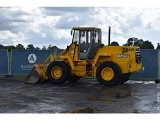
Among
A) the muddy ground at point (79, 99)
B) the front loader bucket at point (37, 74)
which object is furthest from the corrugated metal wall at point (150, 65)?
the front loader bucket at point (37, 74)

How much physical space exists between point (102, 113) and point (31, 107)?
2210mm

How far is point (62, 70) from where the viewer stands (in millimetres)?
17062

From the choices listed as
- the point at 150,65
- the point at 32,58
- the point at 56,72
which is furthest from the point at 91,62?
the point at 32,58

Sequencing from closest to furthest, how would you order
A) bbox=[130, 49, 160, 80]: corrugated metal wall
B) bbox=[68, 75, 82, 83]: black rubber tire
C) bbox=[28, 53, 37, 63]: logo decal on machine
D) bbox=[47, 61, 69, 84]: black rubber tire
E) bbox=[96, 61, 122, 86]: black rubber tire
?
bbox=[96, 61, 122, 86]: black rubber tire → bbox=[47, 61, 69, 84]: black rubber tire → bbox=[68, 75, 82, 83]: black rubber tire → bbox=[130, 49, 160, 80]: corrugated metal wall → bbox=[28, 53, 37, 63]: logo decal on machine

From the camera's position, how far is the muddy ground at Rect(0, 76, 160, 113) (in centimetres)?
1030

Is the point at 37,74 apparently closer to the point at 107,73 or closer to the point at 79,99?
the point at 107,73

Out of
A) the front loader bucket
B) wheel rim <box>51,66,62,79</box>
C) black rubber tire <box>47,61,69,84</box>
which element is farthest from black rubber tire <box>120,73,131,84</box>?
the front loader bucket

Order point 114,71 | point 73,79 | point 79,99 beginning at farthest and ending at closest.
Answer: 1. point 73,79
2. point 114,71
3. point 79,99

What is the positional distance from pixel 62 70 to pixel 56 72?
0.44m

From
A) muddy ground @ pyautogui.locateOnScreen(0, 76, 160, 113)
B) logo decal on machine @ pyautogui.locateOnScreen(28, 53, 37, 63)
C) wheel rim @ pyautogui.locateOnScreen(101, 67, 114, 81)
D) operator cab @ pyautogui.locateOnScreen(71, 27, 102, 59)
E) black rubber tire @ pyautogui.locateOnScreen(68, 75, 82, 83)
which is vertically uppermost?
operator cab @ pyautogui.locateOnScreen(71, 27, 102, 59)

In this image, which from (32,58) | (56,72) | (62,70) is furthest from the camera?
(32,58)

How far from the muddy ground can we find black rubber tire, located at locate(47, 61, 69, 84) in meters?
0.71

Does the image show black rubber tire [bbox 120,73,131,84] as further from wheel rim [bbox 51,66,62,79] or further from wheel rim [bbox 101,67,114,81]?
wheel rim [bbox 51,66,62,79]

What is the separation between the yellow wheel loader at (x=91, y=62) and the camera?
1636cm
